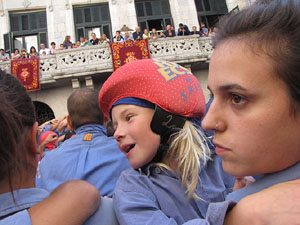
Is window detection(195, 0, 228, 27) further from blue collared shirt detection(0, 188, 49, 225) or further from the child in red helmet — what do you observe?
blue collared shirt detection(0, 188, 49, 225)

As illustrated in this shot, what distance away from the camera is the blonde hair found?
1080 mm

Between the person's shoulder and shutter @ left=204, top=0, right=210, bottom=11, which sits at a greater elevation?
shutter @ left=204, top=0, right=210, bottom=11

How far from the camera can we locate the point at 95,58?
31.3ft

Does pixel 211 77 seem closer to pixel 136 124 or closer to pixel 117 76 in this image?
pixel 136 124

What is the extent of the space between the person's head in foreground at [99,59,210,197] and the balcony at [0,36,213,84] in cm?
843

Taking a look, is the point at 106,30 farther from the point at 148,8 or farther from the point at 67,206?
the point at 67,206

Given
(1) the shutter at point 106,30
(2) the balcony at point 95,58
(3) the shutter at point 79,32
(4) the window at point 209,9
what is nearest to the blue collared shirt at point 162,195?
(2) the balcony at point 95,58

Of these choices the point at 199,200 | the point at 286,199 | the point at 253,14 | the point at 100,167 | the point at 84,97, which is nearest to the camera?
the point at 286,199

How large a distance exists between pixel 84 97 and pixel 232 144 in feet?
4.93

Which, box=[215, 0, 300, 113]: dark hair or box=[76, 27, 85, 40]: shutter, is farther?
box=[76, 27, 85, 40]: shutter

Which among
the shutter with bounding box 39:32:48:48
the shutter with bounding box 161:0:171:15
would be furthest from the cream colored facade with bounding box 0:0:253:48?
the shutter with bounding box 39:32:48:48

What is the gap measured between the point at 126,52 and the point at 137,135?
8.51 m

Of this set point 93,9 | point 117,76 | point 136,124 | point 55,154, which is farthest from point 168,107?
point 93,9

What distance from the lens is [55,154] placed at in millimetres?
1657
